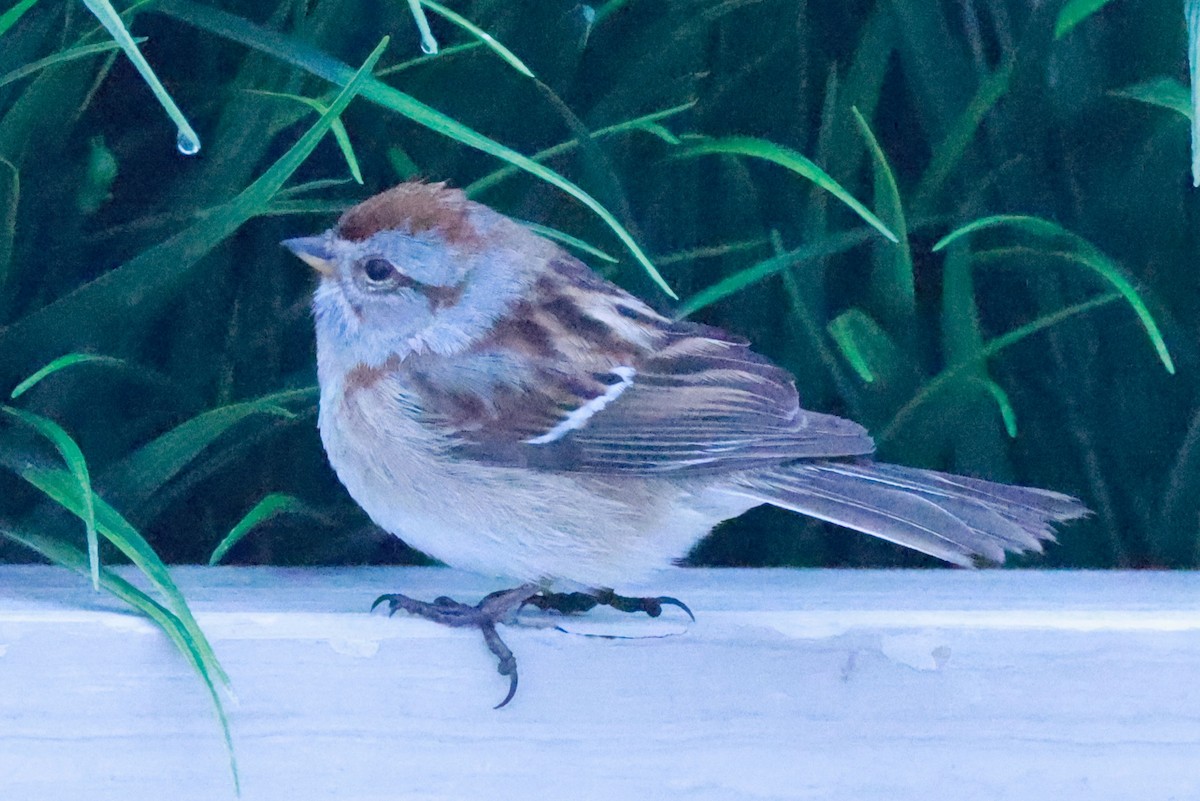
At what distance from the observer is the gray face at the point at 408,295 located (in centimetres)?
136

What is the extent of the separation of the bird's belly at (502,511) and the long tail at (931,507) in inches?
4.3

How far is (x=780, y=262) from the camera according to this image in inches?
50.4

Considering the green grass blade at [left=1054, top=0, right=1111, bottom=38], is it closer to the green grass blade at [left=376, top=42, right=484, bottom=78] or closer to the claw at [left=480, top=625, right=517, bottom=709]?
the green grass blade at [left=376, top=42, right=484, bottom=78]

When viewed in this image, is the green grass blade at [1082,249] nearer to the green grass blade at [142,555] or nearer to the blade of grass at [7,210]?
the green grass blade at [142,555]

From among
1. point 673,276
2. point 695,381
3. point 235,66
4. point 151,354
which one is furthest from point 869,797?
point 235,66

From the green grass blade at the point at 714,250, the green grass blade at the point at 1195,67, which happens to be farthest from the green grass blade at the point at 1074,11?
the green grass blade at the point at 714,250

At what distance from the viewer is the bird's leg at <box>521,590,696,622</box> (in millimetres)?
1278

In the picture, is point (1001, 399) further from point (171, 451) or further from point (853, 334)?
point (171, 451)

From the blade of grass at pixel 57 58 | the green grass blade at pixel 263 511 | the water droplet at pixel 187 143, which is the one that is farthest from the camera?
the green grass blade at pixel 263 511

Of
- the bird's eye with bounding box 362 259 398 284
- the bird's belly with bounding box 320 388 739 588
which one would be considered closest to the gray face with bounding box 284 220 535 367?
the bird's eye with bounding box 362 259 398 284

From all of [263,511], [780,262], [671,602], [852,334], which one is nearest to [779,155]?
[780,262]

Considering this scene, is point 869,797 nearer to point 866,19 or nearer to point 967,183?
point 967,183

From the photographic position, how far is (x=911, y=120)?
1.49m

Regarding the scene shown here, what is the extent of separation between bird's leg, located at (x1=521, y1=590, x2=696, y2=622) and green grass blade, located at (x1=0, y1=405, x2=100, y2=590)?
0.41m
